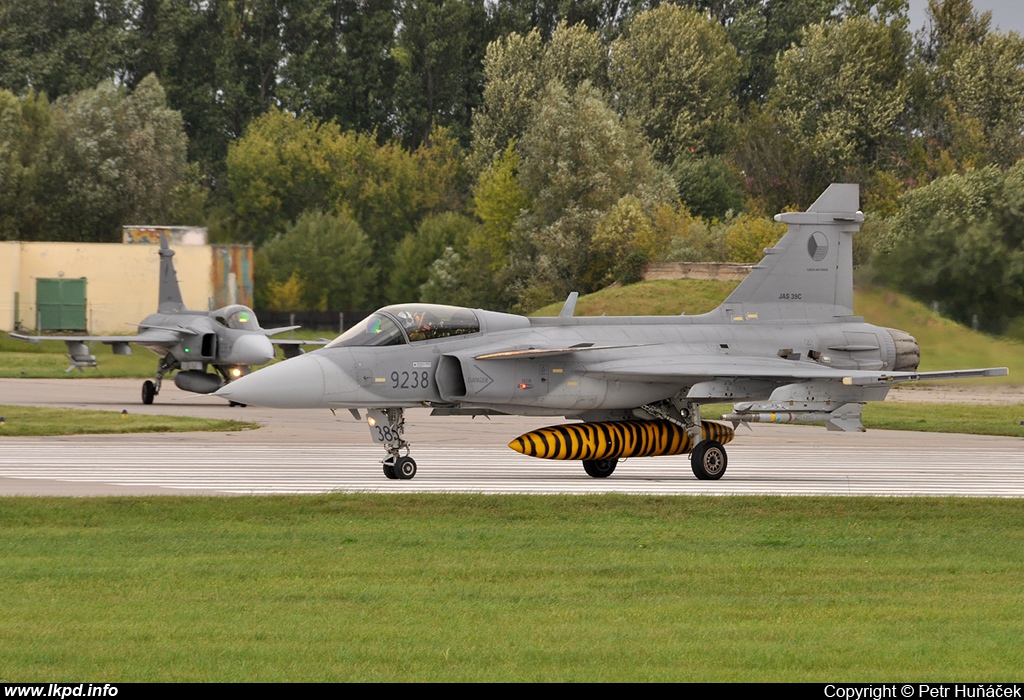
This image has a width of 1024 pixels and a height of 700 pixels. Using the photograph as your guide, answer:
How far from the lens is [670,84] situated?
255 ft

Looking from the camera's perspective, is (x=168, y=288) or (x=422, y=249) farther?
(x=422, y=249)

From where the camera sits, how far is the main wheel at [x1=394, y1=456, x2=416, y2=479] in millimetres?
18188

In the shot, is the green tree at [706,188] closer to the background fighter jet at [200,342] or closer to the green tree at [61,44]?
the green tree at [61,44]

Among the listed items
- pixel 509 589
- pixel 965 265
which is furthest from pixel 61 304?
pixel 509 589

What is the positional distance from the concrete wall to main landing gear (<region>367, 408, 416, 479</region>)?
34.2 meters

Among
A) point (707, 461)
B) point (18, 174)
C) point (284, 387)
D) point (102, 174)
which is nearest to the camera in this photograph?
point (284, 387)

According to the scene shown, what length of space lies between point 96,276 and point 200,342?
19740mm

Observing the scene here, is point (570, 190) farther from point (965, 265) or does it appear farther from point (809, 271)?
point (809, 271)

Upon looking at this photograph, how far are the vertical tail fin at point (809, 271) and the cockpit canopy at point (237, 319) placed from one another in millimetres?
16938

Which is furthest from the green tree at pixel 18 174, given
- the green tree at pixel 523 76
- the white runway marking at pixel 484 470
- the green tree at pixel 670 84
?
the white runway marking at pixel 484 470

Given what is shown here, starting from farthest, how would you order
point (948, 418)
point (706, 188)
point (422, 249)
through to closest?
point (706, 188)
point (422, 249)
point (948, 418)

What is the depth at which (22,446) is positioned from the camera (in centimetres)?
2272

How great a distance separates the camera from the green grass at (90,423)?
26062 millimetres

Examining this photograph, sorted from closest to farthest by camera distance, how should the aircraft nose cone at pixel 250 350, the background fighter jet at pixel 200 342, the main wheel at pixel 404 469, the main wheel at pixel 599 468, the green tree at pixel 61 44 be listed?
1. the main wheel at pixel 404 469
2. the main wheel at pixel 599 468
3. the aircraft nose cone at pixel 250 350
4. the background fighter jet at pixel 200 342
5. the green tree at pixel 61 44
